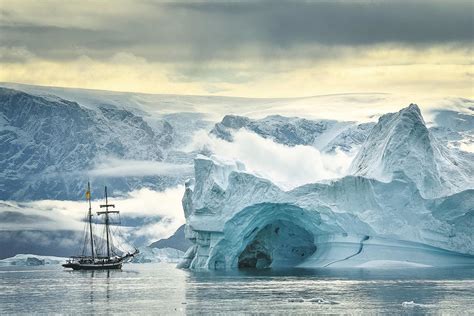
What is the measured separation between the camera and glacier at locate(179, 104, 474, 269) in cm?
8906

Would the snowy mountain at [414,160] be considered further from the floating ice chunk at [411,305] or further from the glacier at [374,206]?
the floating ice chunk at [411,305]

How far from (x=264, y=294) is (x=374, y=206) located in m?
21.7

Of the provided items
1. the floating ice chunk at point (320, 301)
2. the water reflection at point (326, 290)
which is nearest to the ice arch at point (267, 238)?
the water reflection at point (326, 290)

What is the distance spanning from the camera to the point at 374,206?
89875mm

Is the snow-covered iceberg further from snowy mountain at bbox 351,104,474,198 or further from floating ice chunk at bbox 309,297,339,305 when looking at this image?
floating ice chunk at bbox 309,297,339,305

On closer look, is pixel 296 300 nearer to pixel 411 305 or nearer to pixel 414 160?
pixel 411 305

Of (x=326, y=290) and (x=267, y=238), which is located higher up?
(x=267, y=238)

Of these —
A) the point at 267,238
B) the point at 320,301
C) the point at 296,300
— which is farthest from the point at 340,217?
the point at 320,301

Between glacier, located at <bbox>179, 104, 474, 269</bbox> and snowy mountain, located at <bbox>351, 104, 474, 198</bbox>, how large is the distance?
0.07m

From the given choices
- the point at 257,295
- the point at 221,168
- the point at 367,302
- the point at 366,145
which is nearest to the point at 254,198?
the point at 221,168

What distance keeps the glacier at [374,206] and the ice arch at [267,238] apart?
0.13m

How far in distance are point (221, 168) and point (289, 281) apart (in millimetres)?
15371

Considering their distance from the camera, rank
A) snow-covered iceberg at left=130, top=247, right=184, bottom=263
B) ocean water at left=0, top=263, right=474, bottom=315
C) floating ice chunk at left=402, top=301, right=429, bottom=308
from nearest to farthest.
Answer: floating ice chunk at left=402, top=301, right=429, bottom=308
ocean water at left=0, top=263, right=474, bottom=315
snow-covered iceberg at left=130, top=247, right=184, bottom=263

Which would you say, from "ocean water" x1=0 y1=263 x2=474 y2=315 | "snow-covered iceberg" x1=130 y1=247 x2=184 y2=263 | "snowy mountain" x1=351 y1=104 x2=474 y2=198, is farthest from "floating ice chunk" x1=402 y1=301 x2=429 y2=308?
"snow-covered iceberg" x1=130 y1=247 x2=184 y2=263
